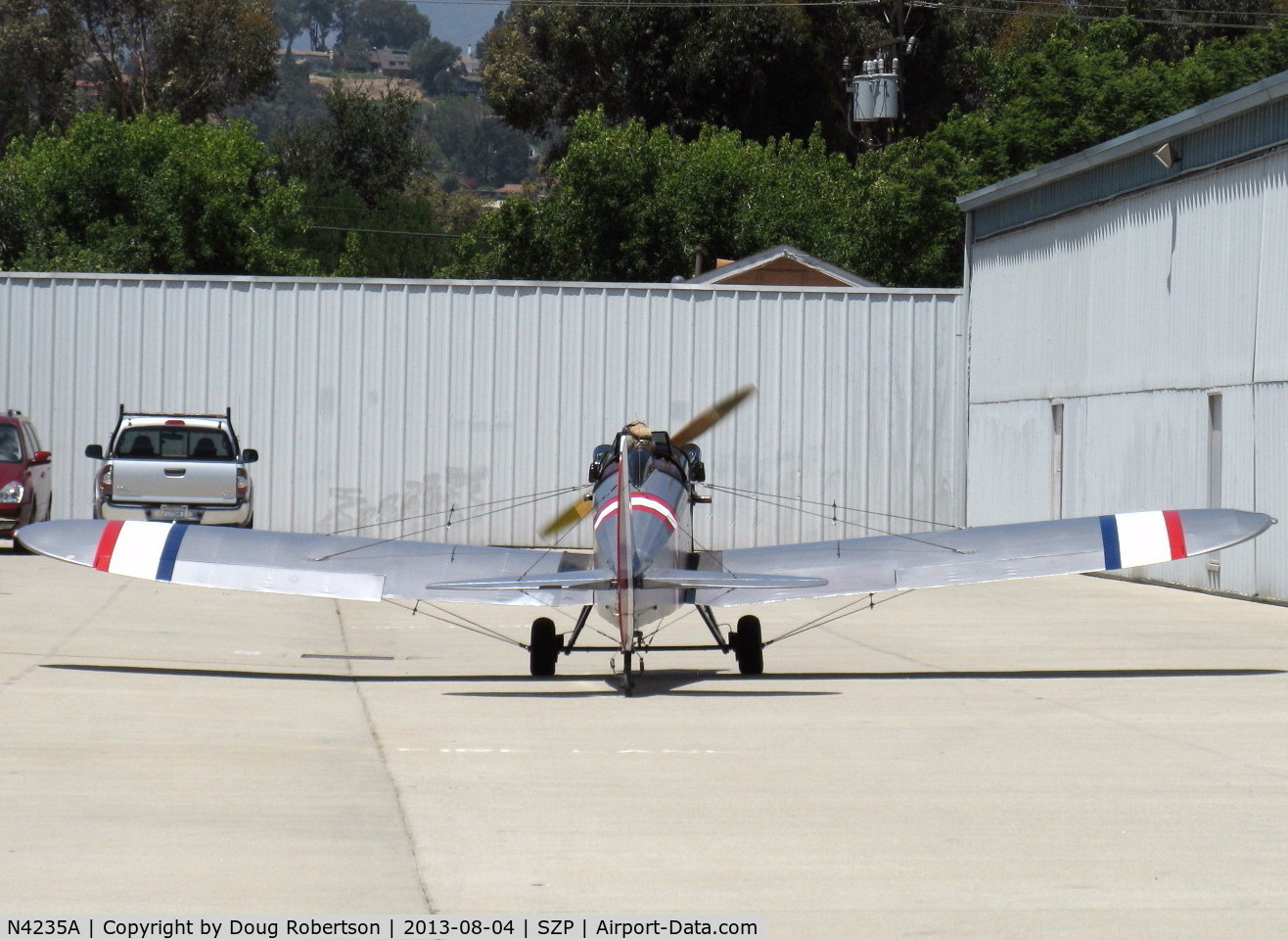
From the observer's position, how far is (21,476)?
24.8 m

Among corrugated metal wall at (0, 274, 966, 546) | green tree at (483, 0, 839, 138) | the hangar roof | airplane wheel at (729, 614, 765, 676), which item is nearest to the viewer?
airplane wheel at (729, 614, 765, 676)

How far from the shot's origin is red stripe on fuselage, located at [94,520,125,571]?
1246cm

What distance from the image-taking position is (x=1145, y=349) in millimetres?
23500

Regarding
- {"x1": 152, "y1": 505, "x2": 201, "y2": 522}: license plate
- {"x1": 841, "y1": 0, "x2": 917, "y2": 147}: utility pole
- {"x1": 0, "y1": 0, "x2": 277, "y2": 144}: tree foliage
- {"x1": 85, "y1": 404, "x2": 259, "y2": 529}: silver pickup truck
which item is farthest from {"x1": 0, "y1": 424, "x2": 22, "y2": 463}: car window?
{"x1": 0, "y1": 0, "x2": 277, "y2": 144}: tree foliage

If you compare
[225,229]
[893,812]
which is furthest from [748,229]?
[893,812]

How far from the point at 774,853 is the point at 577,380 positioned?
75.4 ft

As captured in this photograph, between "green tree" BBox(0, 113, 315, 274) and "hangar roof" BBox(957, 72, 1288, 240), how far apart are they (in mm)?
29147

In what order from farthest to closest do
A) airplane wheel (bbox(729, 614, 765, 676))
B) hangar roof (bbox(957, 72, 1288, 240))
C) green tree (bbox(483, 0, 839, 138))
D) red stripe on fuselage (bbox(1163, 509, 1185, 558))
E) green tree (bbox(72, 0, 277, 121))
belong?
green tree (bbox(72, 0, 277, 121))
green tree (bbox(483, 0, 839, 138))
hangar roof (bbox(957, 72, 1288, 240))
airplane wheel (bbox(729, 614, 765, 676))
red stripe on fuselage (bbox(1163, 509, 1185, 558))

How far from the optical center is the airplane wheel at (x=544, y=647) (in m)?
A: 13.0

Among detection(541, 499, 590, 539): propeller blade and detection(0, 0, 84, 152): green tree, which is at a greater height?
detection(0, 0, 84, 152): green tree

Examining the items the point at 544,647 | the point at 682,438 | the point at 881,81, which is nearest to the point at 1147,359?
the point at 682,438

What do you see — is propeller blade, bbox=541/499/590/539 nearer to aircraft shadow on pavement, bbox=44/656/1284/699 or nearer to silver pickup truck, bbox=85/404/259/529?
aircraft shadow on pavement, bbox=44/656/1284/699

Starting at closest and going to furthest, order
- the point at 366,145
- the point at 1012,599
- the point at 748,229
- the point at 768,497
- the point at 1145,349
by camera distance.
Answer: the point at 1012,599 < the point at 1145,349 < the point at 768,497 < the point at 748,229 < the point at 366,145

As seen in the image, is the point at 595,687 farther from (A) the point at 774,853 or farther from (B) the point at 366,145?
(B) the point at 366,145
